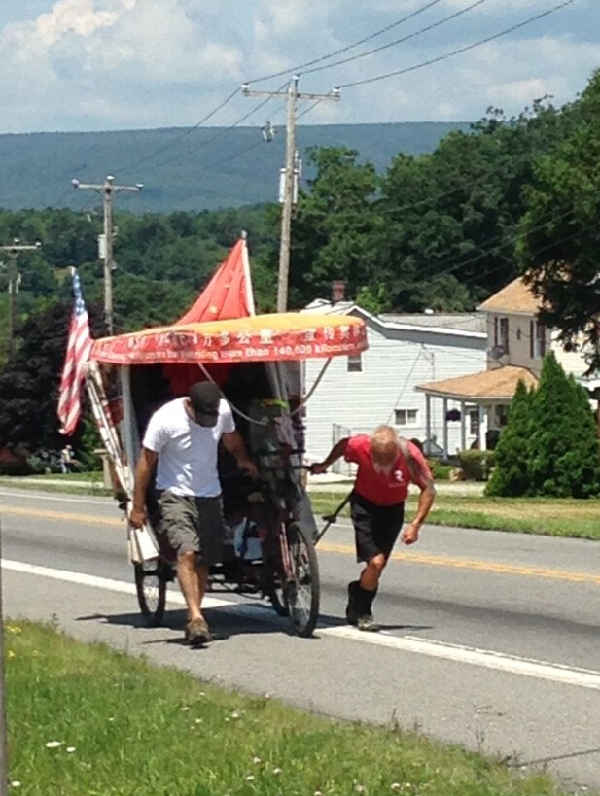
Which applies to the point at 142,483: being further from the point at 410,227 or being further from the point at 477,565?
the point at 410,227

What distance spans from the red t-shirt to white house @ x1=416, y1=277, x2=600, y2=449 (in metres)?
55.9

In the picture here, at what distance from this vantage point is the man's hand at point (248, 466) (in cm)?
1335

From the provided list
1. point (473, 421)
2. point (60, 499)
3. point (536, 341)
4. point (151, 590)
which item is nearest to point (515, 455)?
point (60, 499)

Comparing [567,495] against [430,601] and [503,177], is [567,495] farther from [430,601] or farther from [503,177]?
[503,177]

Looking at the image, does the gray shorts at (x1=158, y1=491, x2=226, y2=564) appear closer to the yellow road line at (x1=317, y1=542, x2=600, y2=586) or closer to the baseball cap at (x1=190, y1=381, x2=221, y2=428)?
the baseball cap at (x1=190, y1=381, x2=221, y2=428)

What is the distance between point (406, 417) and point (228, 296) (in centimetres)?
6618

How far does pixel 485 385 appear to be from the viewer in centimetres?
7181

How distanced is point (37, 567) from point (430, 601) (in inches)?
227

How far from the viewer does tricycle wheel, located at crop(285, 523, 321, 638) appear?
1320 centimetres

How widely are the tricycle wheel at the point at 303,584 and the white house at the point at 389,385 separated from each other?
6374cm

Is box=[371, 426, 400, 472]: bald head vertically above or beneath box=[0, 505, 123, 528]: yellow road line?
above

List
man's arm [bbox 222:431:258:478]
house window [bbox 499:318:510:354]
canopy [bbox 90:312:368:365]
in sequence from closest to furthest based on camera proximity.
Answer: canopy [bbox 90:312:368:365] → man's arm [bbox 222:431:258:478] → house window [bbox 499:318:510:354]

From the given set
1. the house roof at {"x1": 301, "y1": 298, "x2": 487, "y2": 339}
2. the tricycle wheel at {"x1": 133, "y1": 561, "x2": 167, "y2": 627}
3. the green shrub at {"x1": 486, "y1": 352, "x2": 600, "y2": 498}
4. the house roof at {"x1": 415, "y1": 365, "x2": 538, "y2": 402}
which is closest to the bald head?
the tricycle wheel at {"x1": 133, "y1": 561, "x2": 167, "y2": 627}

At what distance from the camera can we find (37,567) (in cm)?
2030
